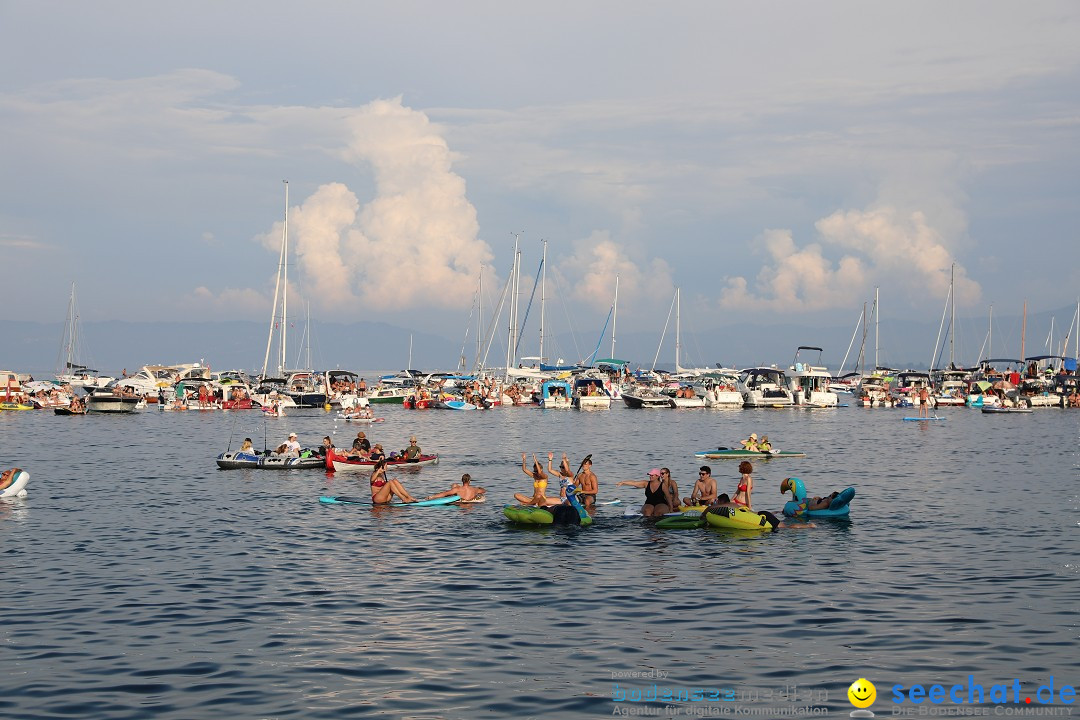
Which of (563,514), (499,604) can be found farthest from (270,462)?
Answer: (499,604)

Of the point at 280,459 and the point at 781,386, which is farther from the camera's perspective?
the point at 781,386

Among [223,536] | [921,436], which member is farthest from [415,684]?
[921,436]

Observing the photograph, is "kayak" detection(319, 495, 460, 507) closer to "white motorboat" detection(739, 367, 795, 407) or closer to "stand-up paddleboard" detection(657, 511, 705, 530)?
"stand-up paddleboard" detection(657, 511, 705, 530)

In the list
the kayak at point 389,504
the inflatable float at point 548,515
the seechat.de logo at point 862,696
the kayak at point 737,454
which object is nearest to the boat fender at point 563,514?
the inflatable float at point 548,515

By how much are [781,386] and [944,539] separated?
296 feet

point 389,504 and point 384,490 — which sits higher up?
point 384,490

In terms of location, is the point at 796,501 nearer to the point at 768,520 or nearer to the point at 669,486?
the point at 768,520

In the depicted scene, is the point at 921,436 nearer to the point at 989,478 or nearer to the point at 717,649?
the point at 989,478

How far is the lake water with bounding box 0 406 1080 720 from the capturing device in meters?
14.5

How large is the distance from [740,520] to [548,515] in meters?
5.19

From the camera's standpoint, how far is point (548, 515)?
2850cm

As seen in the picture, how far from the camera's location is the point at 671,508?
97.4ft

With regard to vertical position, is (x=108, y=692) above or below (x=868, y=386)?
below

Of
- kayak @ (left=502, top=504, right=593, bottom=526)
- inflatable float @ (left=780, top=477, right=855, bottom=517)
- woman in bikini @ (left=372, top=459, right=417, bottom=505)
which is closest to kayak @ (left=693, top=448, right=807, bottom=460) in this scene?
inflatable float @ (left=780, top=477, right=855, bottom=517)
